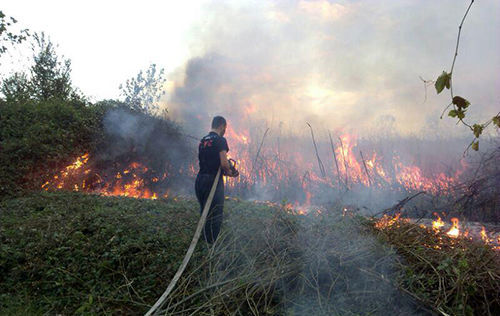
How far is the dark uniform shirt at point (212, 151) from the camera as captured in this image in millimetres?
5316

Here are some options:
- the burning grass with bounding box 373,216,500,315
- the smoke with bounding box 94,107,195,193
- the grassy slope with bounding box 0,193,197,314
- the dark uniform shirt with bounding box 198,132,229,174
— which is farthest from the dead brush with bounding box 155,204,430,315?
the smoke with bounding box 94,107,195,193

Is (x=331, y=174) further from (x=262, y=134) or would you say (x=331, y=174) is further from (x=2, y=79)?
(x=2, y=79)

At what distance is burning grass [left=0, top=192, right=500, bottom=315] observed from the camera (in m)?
3.80

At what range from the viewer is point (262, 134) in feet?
45.0

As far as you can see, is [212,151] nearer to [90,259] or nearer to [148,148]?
[90,259]

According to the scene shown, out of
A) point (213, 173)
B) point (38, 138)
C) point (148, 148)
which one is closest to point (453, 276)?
point (213, 173)

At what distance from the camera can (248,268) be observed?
437cm

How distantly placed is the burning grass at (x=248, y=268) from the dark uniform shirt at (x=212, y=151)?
0.96 metres

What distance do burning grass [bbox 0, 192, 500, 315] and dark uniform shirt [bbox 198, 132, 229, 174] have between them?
0.96m

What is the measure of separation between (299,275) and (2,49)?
39.3ft

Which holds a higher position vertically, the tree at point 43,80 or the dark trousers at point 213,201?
the tree at point 43,80

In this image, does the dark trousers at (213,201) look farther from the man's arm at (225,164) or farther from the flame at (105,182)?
the flame at (105,182)

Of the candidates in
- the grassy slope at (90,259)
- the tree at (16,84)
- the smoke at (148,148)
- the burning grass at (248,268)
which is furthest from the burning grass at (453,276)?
the tree at (16,84)

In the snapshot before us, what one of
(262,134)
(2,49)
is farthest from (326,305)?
(2,49)
